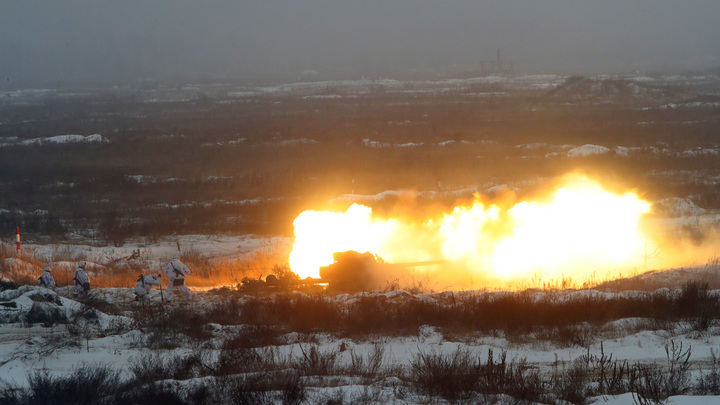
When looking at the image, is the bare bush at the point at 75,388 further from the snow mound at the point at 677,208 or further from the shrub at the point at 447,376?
the snow mound at the point at 677,208

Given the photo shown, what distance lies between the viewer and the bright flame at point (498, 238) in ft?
60.5

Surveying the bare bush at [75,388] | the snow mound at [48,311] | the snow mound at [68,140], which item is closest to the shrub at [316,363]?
the bare bush at [75,388]

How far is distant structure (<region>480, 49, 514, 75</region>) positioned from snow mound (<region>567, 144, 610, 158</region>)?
84142 mm

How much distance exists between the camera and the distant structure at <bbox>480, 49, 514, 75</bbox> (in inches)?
4724

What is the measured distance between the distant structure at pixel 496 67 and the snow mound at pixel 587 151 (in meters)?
84.1

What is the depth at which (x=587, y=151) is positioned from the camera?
3578 centimetres

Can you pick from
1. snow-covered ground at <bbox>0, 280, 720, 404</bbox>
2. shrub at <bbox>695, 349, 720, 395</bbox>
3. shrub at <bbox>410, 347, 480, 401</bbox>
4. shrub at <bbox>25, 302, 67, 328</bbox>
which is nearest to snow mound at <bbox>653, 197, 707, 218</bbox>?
snow-covered ground at <bbox>0, 280, 720, 404</bbox>

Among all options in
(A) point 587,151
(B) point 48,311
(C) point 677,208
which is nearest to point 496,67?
(A) point 587,151

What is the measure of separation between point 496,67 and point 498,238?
112 meters

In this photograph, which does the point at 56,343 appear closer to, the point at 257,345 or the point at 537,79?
the point at 257,345

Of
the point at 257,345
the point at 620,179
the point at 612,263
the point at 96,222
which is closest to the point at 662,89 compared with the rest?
the point at 620,179

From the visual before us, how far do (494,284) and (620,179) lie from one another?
578 inches

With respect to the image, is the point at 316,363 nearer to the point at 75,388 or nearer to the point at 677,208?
the point at 75,388

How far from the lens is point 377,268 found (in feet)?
56.0
